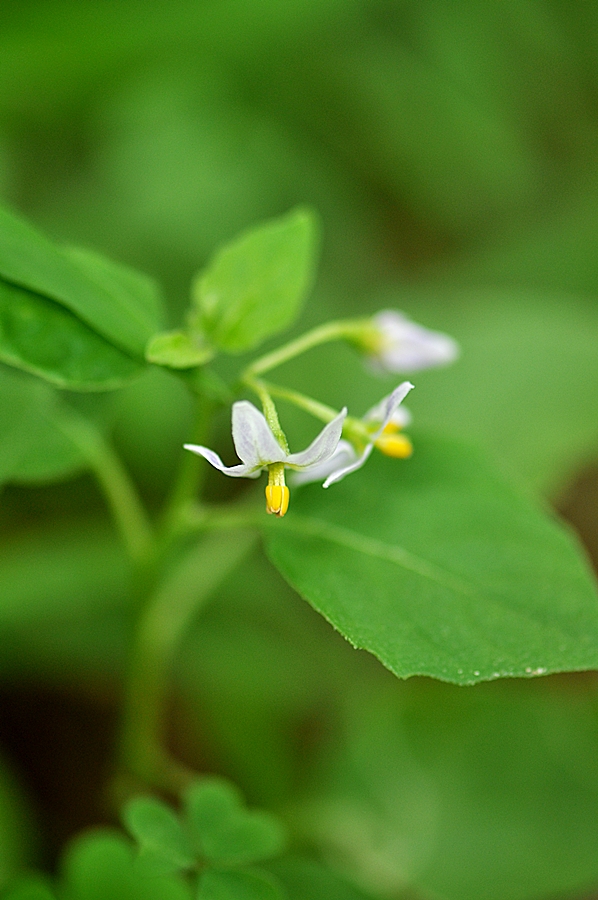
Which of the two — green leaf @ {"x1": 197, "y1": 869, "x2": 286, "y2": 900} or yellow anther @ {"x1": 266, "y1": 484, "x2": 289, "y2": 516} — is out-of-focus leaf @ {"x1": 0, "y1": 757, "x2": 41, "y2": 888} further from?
yellow anther @ {"x1": 266, "y1": 484, "x2": 289, "y2": 516}

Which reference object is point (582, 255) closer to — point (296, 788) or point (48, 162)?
point (48, 162)

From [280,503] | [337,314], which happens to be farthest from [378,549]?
[337,314]

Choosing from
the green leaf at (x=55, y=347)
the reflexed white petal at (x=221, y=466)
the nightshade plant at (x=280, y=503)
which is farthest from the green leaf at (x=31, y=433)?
the reflexed white petal at (x=221, y=466)

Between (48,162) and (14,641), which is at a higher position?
(48,162)

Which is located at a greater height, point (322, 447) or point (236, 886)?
point (322, 447)

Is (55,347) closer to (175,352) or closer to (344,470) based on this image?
(175,352)

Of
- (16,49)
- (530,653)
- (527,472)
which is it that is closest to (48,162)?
(16,49)
